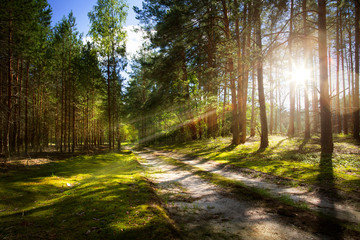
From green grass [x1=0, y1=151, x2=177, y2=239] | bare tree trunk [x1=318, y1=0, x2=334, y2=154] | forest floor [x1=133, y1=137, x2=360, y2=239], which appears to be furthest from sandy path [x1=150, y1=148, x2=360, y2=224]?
bare tree trunk [x1=318, y1=0, x2=334, y2=154]

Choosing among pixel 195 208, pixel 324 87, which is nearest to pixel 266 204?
pixel 195 208

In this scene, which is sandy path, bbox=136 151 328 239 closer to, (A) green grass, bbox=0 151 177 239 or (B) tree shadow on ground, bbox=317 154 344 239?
(B) tree shadow on ground, bbox=317 154 344 239

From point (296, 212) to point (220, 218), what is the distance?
197 cm

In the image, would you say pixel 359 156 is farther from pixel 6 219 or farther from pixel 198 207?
pixel 6 219

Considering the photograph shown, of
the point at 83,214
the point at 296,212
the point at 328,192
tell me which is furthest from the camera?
the point at 328,192

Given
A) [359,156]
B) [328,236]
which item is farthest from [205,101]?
[328,236]

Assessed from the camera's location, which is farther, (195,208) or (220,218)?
(195,208)

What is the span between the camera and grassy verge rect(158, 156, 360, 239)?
3693mm

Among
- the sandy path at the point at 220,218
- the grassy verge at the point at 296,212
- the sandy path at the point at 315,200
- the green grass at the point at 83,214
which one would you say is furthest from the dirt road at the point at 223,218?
the sandy path at the point at 315,200

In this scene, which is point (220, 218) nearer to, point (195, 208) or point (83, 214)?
point (195, 208)

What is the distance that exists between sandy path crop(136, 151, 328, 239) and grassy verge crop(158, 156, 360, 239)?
282mm

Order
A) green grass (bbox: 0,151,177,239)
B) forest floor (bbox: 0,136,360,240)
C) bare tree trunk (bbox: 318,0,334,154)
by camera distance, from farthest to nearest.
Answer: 1. bare tree trunk (bbox: 318,0,334,154)
2. forest floor (bbox: 0,136,360,240)
3. green grass (bbox: 0,151,177,239)

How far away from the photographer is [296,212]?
14.8 ft

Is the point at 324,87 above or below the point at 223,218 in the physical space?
above
